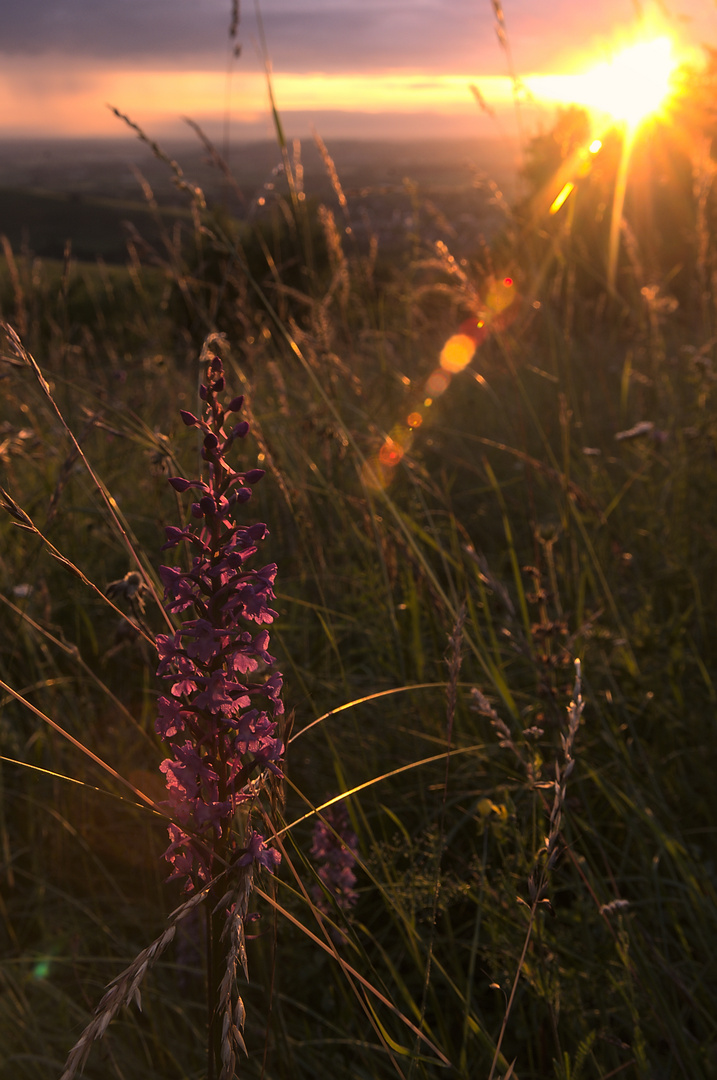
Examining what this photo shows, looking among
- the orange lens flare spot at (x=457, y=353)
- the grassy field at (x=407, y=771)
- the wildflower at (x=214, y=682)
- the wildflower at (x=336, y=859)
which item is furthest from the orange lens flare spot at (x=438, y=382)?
the wildflower at (x=214, y=682)

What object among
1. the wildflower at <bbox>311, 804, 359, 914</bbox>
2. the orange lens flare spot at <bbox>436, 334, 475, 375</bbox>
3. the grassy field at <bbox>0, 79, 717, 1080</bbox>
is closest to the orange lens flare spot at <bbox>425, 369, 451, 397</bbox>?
the orange lens flare spot at <bbox>436, 334, 475, 375</bbox>

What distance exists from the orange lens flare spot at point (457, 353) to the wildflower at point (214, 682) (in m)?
4.16

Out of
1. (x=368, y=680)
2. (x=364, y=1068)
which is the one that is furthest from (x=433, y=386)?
(x=364, y=1068)

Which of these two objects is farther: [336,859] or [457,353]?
[457,353]

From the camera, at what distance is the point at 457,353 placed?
18.3 feet

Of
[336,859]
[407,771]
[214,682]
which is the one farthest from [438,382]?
[214,682]

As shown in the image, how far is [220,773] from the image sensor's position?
Answer: 3.03 ft

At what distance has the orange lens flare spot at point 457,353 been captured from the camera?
5000 mm

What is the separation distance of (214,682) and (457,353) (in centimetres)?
506

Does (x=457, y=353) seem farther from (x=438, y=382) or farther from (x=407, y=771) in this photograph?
(x=407, y=771)

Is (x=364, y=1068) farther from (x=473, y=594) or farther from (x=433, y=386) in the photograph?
(x=433, y=386)

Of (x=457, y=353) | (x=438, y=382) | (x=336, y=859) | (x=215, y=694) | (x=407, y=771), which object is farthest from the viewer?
(x=457, y=353)

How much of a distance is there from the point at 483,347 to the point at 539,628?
4767mm

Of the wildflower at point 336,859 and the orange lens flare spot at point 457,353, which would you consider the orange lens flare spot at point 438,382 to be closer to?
the orange lens flare spot at point 457,353
